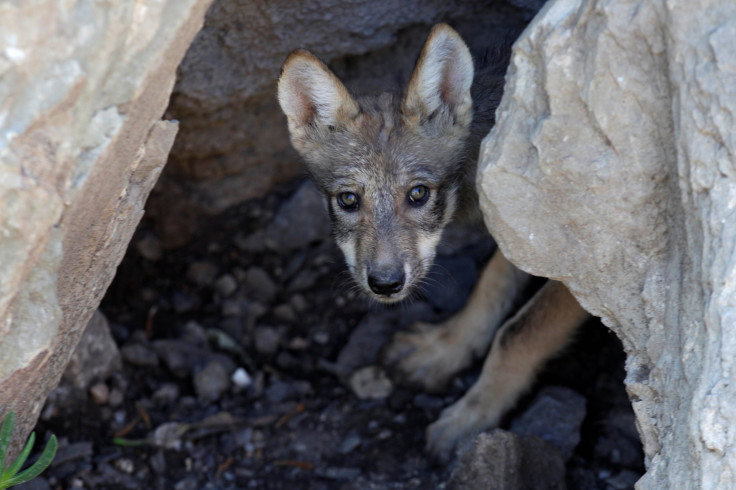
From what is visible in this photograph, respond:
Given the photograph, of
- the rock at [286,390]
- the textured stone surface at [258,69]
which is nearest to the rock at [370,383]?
the rock at [286,390]

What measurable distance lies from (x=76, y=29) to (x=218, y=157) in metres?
3.25

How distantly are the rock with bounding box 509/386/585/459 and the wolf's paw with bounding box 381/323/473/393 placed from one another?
63 centimetres

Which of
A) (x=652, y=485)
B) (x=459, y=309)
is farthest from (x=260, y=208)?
(x=652, y=485)

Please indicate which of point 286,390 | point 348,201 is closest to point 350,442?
point 286,390

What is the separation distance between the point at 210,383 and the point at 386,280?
1.46 m

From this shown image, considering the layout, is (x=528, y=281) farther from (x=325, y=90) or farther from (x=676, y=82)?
(x=676, y=82)

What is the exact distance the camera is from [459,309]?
4.95 meters

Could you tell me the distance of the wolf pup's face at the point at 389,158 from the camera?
3645mm

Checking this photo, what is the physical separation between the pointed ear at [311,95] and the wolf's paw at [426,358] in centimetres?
142

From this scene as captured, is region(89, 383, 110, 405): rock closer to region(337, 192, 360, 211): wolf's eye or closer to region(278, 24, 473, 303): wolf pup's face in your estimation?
region(278, 24, 473, 303): wolf pup's face

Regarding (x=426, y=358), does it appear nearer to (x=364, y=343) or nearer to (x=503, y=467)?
(x=364, y=343)

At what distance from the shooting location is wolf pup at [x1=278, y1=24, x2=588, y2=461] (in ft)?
12.0

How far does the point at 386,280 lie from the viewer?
3.56 metres

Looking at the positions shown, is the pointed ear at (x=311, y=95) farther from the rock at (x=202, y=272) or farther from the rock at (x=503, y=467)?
the rock at (x=503, y=467)
